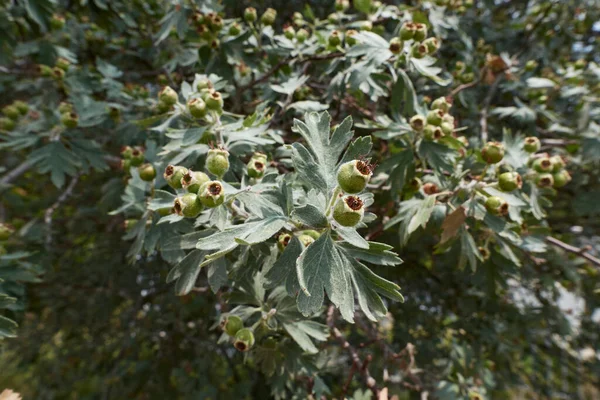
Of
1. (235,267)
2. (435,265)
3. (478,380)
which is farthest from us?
(435,265)

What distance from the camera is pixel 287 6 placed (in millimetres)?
3514

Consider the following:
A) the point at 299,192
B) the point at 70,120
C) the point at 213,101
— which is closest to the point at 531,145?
the point at 299,192

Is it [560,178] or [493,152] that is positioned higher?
[493,152]

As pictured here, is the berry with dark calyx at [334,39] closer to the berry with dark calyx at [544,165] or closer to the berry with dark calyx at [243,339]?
the berry with dark calyx at [544,165]

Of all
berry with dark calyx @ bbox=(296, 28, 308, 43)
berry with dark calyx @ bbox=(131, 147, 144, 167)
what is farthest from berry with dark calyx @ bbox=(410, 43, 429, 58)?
berry with dark calyx @ bbox=(131, 147, 144, 167)

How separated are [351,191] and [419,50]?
100cm

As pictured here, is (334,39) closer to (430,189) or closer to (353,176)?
(430,189)

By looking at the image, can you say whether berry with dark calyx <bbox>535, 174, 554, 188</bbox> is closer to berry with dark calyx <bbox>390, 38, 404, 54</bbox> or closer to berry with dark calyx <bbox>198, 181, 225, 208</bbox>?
berry with dark calyx <bbox>390, 38, 404, 54</bbox>

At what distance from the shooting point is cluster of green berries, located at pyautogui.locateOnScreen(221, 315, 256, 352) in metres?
1.42

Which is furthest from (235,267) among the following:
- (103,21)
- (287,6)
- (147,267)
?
(287,6)

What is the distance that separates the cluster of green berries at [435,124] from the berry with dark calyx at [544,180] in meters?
0.46

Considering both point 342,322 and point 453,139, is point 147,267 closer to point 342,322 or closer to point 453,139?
point 342,322

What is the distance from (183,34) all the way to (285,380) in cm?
180

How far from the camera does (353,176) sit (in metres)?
1.01
